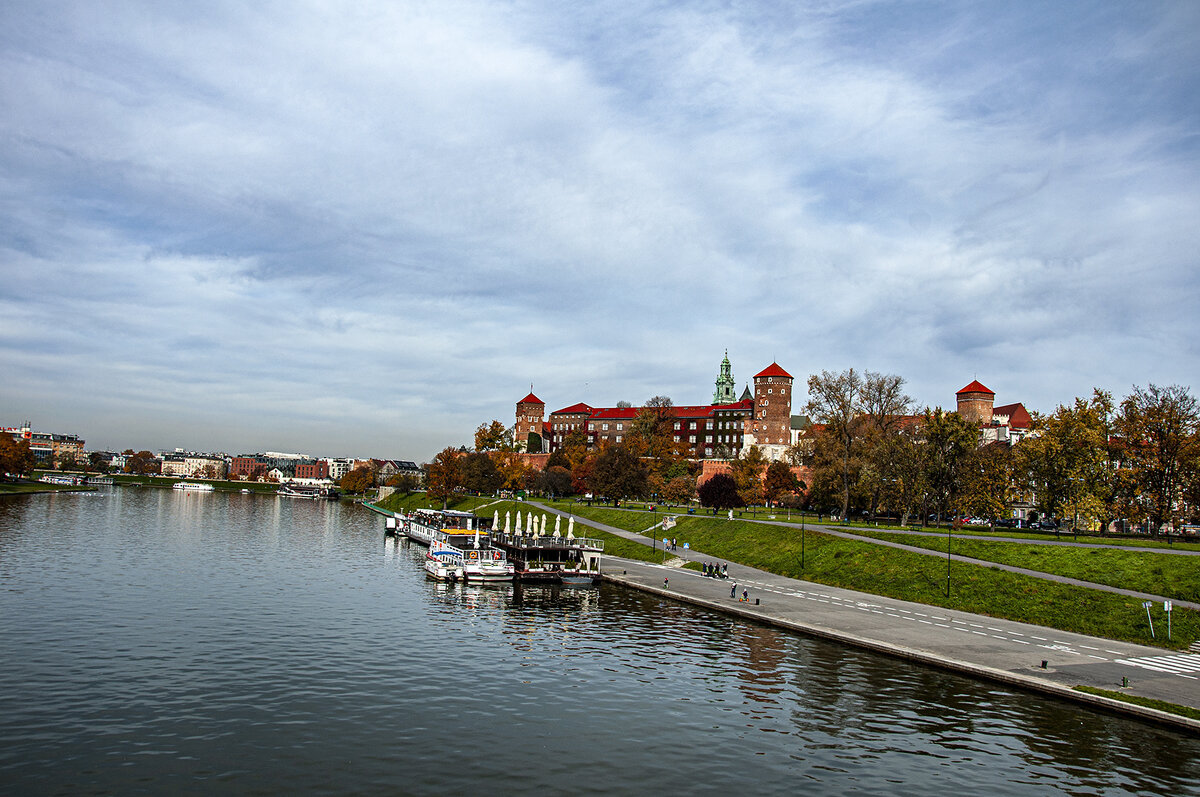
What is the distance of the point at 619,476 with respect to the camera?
11438cm

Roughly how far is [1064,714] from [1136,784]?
598 cm

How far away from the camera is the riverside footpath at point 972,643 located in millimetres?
29625

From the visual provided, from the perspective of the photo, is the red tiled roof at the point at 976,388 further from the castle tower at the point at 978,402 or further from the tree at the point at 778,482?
the tree at the point at 778,482

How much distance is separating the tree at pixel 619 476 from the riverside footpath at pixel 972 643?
5582 centimetres

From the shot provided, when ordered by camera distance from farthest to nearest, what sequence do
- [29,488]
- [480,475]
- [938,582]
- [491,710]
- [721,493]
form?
[29,488]
[480,475]
[721,493]
[938,582]
[491,710]

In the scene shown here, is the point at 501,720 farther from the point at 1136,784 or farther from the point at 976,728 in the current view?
the point at 1136,784

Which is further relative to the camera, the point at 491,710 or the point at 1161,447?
the point at 1161,447

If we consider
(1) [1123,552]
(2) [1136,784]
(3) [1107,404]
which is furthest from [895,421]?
(2) [1136,784]

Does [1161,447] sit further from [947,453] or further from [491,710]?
[491,710]

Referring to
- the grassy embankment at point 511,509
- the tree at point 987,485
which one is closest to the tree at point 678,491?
the grassy embankment at point 511,509

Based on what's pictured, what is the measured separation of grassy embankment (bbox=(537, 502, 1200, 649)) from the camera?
129 feet

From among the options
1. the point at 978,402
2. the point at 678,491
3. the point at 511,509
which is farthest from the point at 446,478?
the point at 978,402

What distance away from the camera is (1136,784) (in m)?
22.1

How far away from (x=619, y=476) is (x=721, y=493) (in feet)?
70.6
